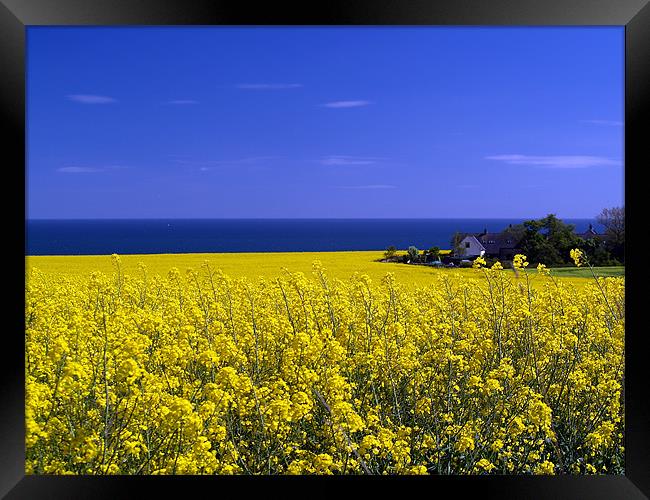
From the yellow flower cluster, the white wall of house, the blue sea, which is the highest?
the blue sea

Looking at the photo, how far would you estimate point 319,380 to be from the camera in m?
2.52

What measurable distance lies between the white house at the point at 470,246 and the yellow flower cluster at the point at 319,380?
0.41m

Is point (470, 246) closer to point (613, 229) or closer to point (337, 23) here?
point (613, 229)

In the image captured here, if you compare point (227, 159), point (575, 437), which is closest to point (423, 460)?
point (575, 437)

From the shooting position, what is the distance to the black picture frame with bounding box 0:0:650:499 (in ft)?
6.80

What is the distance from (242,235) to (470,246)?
2.62 m

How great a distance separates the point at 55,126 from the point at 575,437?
3561 millimetres

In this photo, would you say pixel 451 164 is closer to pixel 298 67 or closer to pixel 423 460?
pixel 298 67

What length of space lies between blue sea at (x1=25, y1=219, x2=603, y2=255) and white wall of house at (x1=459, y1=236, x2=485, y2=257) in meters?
0.06

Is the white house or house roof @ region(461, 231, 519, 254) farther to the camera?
the white house

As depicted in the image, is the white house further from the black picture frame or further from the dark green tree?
the black picture frame

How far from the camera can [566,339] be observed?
2.81 metres

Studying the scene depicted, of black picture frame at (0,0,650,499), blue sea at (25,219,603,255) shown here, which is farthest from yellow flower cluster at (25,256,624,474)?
blue sea at (25,219,603,255)

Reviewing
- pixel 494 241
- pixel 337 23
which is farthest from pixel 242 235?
pixel 337 23
